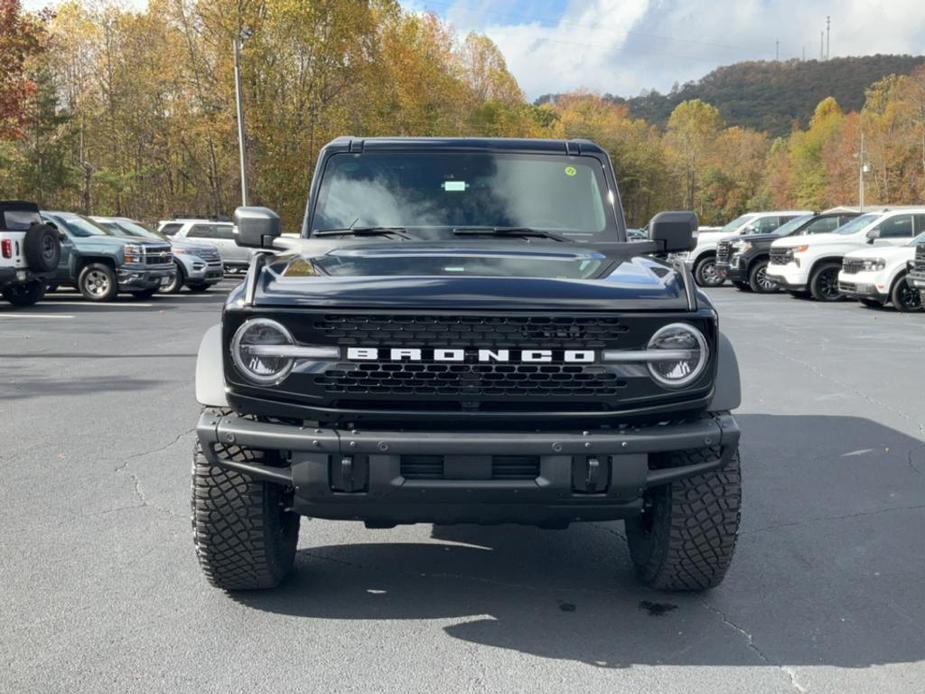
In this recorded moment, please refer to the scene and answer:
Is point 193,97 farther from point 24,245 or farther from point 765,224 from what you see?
point 24,245

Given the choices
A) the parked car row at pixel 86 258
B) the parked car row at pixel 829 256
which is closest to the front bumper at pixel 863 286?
the parked car row at pixel 829 256

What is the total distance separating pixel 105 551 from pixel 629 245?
2863 millimetres

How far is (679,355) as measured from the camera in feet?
11.7

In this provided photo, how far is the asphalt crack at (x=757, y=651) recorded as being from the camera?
11.1 feet

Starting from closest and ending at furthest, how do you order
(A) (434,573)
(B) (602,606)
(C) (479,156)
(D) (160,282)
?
(B) (602,606) < (A) (434,573) < (C) (479,156) < (D) (160,282)

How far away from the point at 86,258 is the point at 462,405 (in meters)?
17.9

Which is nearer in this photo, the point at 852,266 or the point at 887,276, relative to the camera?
the point at 887,276

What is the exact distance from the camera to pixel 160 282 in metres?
20.4

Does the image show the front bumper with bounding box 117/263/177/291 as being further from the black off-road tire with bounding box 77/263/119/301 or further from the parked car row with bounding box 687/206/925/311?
the parked car row with bounding box 687/206/925/311

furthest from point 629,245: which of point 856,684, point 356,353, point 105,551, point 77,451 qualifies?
point 77,451

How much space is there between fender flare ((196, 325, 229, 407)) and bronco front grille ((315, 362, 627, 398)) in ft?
1.35

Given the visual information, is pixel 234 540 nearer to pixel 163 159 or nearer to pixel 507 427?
pixel 507 427

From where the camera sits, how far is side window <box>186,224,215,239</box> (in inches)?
1136

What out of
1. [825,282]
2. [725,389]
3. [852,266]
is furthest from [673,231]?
[825,282]
